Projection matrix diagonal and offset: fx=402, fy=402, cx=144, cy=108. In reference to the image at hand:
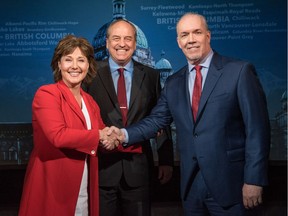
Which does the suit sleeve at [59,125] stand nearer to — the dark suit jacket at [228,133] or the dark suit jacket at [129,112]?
the dark suit jacket at [129,112]

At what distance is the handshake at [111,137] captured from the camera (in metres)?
2.34

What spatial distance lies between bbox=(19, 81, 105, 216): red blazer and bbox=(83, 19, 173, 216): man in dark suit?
426 mm

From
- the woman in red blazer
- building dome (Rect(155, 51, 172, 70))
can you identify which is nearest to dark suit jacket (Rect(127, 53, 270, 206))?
the woman in red blazer

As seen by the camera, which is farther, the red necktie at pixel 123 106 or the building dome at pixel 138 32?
the building dome at pixel 138 32

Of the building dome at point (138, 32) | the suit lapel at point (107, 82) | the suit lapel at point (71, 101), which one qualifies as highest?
the building dome at point (138, 32)

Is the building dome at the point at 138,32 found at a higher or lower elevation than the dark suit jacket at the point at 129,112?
higher

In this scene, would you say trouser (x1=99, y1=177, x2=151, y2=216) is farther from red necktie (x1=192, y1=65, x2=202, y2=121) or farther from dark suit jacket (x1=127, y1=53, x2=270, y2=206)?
red necktie (x1=192, y1=65, x2=202, y2=121)

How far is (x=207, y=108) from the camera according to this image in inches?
88.4

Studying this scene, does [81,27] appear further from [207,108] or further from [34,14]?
[207,108]

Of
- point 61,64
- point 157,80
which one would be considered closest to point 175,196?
point 157,80

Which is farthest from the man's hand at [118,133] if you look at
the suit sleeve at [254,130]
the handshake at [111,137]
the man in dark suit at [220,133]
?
the suit sleeve at [254,130]

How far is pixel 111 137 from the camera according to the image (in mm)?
2428

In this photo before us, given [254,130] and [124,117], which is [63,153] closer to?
[124,117]

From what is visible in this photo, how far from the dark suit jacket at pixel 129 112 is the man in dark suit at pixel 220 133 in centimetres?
37
